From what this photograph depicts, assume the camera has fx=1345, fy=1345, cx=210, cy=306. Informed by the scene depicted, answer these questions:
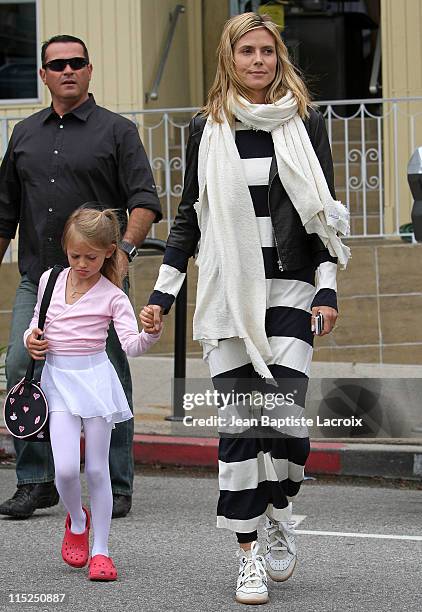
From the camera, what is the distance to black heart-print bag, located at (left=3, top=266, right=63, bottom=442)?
4.95m

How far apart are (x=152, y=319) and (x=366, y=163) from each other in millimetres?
7156

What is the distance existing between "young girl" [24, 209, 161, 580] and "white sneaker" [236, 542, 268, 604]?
1.78 feet

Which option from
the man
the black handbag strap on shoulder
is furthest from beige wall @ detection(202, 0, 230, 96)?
the black handbag strap on shoulder

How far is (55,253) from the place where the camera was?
6.12m

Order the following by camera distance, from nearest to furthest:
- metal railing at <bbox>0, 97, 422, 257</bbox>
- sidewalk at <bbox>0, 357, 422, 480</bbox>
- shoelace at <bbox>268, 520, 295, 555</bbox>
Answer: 1. shoelace at <bbox>268, 520, 295, 555</bbox>
2. sidewalk at <bbox>0, 357, 422, 480</bbox>
3. metal railing at <bbox>0, 97, 422, 257</bbox>

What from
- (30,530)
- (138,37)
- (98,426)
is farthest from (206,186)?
(138,37)

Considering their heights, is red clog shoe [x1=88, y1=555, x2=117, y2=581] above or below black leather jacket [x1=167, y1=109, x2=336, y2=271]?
below

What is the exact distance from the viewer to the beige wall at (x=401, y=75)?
1144 cm

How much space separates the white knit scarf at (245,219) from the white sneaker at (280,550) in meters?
0.61

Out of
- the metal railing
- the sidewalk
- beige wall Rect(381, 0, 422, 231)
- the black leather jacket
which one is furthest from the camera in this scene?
beige wall Rect(381, 0, 422, 231)

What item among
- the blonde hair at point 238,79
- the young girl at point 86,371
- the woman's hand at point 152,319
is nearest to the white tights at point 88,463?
the young girl at point 86,371

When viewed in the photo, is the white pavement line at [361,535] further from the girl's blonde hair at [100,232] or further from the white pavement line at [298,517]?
the girl's blonde hair at [100,232]

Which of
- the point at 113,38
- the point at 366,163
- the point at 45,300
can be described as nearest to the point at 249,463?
the point at 45,300

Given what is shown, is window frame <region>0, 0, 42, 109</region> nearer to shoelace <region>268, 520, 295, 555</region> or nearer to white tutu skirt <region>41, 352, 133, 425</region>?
white tutu skirt <region>41, 352, 133, 425</region>
